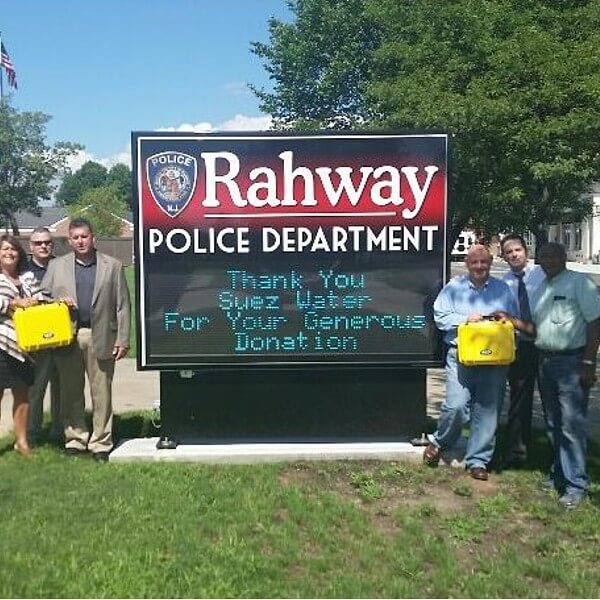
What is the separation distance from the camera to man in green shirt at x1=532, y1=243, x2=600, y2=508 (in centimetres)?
557

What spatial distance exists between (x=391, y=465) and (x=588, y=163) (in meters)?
7.86

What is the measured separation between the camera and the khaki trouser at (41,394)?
7.19 m

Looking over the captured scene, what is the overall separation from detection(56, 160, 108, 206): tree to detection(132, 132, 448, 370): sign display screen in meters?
155

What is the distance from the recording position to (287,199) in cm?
641

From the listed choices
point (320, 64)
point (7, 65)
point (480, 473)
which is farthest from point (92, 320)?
point (7, 65)

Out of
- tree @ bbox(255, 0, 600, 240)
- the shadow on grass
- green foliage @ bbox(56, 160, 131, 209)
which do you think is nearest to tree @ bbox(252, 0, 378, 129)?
tree @ bbox(255, 0, 600, 240)

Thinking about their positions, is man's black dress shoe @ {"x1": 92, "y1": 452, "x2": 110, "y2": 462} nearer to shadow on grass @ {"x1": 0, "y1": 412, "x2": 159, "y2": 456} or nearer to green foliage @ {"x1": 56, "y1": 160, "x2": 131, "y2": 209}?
shadow on grass @ {"x1": 0, "y1": 412, "x2": 159, "y2": 456}

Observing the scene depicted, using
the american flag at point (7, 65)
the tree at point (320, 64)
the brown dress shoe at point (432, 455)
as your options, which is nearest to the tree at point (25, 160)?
the american flag at point (7, 65)

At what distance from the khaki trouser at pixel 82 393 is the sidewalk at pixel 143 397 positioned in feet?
4.07

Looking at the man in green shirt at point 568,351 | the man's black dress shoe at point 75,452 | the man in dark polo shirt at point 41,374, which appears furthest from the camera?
the man in dark polo shirt at point 41,374

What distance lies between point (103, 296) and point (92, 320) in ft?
0.70

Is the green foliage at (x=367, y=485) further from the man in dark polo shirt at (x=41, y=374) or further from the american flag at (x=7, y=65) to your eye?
the american flag at (x=7, y=65)

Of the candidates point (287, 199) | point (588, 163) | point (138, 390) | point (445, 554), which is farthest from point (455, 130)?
point (445, 554)

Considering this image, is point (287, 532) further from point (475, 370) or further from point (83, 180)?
point (83, 180)
